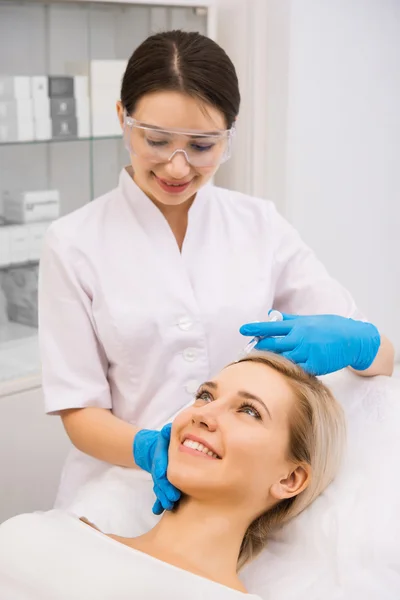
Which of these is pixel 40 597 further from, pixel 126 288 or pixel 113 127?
pixel 113 127

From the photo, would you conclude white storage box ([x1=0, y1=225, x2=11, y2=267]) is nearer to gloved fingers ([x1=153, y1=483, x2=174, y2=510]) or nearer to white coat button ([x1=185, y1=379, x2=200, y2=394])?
white coat button ([x1=185, y1=379, x2=200, y2=394])

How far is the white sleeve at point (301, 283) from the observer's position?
1790 mm

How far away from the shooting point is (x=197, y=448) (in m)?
1.44

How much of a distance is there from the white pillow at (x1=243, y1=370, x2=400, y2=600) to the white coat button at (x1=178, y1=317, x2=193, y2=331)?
391 mm

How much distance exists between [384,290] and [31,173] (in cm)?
148

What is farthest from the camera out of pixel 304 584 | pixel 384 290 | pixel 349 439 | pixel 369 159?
pixel 384 290

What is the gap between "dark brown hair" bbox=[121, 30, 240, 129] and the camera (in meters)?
1.53

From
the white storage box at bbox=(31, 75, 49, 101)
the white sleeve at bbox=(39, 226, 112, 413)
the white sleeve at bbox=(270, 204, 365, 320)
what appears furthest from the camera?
the white storage box at bbox=(31, 75, 49, 101)

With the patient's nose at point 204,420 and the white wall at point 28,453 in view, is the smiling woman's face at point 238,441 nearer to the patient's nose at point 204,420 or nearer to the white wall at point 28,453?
the patient's nose at point 204,420

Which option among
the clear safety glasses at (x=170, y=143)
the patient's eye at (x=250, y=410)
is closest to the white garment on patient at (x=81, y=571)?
the patient's eye at (x=250, y=410)

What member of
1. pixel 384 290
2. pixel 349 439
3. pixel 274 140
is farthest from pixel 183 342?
pixel 384 290

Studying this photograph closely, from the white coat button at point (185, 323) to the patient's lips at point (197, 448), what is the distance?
0.93ft

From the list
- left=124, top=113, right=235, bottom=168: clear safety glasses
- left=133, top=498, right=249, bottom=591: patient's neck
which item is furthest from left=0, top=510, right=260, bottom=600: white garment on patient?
left=124, top=113, right=235, bottom=168: clear safety glasses

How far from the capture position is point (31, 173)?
2594 millimetres
